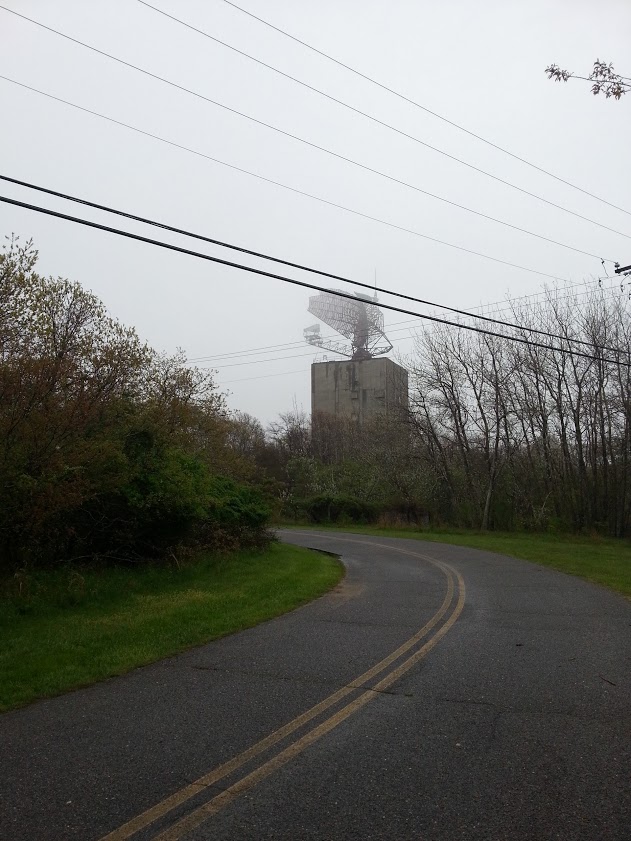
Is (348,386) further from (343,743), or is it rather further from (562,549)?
(343,743)

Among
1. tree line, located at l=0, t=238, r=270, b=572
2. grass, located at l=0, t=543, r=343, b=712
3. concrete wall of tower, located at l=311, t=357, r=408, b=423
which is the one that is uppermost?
concrete wall of tower, located at l=311, t=357, r=408, b=423

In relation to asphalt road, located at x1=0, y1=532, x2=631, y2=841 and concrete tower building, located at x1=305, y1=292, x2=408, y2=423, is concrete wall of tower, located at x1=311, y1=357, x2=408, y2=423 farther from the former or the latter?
asphalt road, located at x1=0, y1=532, x2=631, y2=841

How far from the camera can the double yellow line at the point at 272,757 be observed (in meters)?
4.03

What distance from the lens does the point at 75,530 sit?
1345 cm

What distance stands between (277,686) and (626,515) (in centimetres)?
3037

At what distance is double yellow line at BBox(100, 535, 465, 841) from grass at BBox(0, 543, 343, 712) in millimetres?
2684

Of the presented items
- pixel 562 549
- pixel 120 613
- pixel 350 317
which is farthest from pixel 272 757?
pixel 350 317

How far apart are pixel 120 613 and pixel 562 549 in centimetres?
1870

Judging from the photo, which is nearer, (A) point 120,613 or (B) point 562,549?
(A) point 120,613

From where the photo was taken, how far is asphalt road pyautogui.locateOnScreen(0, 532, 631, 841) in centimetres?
407

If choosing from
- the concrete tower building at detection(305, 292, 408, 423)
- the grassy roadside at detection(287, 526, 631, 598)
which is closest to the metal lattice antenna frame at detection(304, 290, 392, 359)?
the concrete tower building at detection(305, 292, 408, 423)

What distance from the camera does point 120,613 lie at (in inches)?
428

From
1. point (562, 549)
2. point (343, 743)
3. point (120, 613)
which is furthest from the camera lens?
point (562, 549)

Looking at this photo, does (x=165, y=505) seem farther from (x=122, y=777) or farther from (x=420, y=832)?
(x=420, y=832)
